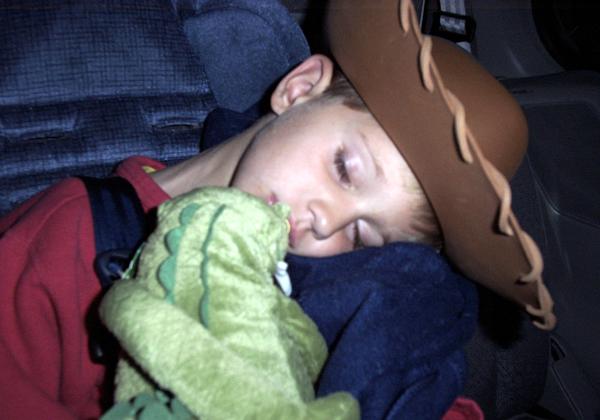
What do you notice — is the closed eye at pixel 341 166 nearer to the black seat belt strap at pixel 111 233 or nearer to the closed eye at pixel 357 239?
the closed eye at pixel 357 239

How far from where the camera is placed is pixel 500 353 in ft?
4.56

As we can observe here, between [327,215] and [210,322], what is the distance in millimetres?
371

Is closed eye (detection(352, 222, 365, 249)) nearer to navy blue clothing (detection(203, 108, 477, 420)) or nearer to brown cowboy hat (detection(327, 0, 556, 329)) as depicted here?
navy blue clothing (detection(203, 108, 477, 420))

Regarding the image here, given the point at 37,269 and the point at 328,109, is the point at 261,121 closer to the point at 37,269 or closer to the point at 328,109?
the point at 328,109

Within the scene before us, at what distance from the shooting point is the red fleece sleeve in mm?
815

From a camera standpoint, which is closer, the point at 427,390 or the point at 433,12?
the point at 427,390

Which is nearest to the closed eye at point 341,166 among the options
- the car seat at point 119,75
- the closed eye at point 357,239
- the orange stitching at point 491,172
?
the closed eye at point 357,239

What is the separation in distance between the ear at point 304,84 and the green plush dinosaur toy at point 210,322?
433 mm

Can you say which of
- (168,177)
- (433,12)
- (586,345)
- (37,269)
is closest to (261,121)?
(168,177)

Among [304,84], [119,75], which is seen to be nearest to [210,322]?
[304,84]

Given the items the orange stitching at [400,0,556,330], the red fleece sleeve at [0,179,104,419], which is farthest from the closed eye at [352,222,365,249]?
the red fleece sleeve at [0,179,104,419]

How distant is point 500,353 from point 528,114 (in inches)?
31.8

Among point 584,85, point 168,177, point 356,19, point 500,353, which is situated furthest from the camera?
point 584,85

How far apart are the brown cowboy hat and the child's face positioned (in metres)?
0.05
